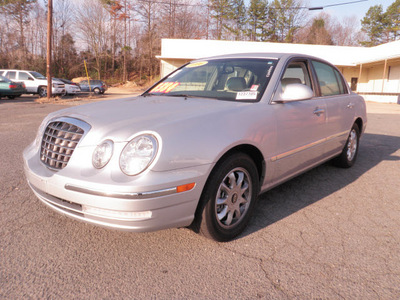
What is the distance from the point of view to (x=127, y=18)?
172 feet

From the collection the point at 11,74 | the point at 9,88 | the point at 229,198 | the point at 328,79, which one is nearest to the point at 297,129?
the point at 229,198

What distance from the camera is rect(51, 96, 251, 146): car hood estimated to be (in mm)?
2196

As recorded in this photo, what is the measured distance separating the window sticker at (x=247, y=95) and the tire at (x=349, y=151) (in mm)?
2288

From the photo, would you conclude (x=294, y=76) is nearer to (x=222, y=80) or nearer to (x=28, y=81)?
(x=222, y=80)

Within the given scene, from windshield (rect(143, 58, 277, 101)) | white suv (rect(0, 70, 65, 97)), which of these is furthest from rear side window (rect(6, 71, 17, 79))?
windshield (rect(143, 58, 277, 101))

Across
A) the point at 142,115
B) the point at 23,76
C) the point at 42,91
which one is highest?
the point at 23,76

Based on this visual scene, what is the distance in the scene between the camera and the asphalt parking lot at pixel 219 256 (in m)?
2.01

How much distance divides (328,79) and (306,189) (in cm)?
154

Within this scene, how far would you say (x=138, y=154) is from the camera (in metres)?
2.07

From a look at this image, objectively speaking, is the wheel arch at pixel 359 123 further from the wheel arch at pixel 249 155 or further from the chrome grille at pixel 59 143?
the chrome grille at pixel 59 143

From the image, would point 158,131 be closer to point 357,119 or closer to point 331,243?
point 331,243

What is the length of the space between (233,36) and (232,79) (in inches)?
2089

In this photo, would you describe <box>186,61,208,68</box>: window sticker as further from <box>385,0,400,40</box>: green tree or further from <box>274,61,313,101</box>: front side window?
<box>385,0,400,40</box>: green tree

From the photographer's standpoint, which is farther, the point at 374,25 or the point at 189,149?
the point at 374,25
